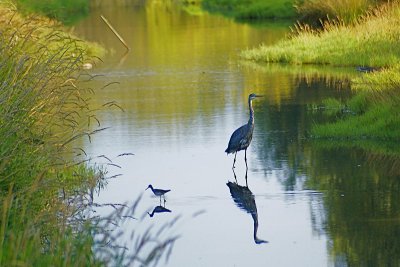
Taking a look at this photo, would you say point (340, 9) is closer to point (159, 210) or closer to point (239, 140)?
point (239, 140)

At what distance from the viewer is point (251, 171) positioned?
50.2 ft

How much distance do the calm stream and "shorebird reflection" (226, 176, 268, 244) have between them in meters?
0.02

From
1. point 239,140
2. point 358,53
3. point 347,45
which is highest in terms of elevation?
point 347,45

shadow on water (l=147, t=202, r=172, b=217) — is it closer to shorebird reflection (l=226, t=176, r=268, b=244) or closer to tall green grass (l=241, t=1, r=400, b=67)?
shorebird reflection (l=226, t=176, r=268, b=244)

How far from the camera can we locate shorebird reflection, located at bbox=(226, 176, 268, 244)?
1265 cm

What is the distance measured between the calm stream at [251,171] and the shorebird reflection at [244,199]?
0.08ft

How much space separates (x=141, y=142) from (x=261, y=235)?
656 cm

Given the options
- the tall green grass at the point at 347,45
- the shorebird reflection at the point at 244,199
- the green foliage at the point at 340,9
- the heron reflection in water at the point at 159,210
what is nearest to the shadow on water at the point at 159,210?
the heron reflection in water at the point at 159,210

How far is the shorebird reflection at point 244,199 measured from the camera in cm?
1265

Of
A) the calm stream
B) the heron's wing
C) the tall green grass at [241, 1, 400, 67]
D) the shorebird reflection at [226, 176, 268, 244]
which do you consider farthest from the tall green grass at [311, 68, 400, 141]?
the tall green grass at [241, 1, 400, 67]

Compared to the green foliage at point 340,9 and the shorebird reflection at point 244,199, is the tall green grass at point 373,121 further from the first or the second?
the green foliage at point 340,9

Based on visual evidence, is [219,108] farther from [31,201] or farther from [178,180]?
[31,201]

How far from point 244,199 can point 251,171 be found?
72.0 inches

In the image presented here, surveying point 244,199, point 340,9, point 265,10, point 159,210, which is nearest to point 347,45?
point 340,9
